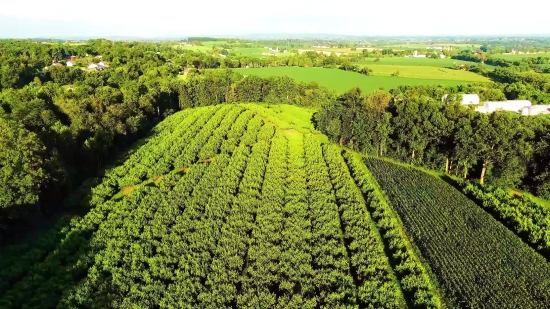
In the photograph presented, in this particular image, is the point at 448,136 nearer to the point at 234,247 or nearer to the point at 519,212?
the point at 519,212

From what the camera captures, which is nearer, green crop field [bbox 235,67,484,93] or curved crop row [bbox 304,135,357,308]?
curved crop row [bbox 304,135,357,308]

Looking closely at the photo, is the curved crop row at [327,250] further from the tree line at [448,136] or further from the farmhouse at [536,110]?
the farmhouse at [536,110]

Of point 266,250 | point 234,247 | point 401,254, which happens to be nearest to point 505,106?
point 401,254

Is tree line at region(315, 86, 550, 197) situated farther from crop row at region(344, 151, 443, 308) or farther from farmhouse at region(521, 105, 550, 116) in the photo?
farmhouse at region(521, 105, 550, 116)

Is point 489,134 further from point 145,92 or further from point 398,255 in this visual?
point 145,92

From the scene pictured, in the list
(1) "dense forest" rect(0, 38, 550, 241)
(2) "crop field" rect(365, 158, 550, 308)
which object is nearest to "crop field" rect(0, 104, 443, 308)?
(2) "crop field" rect(365, 158, 550, 308)

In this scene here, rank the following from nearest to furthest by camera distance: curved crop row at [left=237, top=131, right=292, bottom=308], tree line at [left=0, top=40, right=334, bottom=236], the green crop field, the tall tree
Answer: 1. curved crop row at [left=237, top=131, right=292, bottom=308]
2. the tall tree
3. tree line at [left=0, top=40, right=334, bottom=236]
4. the green crop field

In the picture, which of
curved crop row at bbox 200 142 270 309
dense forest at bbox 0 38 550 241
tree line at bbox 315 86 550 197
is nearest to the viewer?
curved crop row at bbox 200 142 270 309
